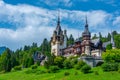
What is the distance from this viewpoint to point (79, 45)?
102 meters

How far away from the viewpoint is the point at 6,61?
10206 cm

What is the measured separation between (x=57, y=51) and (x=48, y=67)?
26.7 metres

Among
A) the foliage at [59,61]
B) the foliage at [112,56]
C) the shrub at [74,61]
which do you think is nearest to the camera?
the foliage at [112,56]

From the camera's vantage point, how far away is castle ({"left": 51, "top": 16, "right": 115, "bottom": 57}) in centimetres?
Result: 9788

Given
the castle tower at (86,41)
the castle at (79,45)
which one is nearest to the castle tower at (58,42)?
the castle at (79,45)

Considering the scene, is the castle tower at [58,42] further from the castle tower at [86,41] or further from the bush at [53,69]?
the bush at [53,69]

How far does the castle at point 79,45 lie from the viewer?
9788 cm

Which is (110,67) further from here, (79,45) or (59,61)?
(79,45)

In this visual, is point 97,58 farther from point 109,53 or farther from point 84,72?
point 84,72

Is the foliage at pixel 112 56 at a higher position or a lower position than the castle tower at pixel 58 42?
lower

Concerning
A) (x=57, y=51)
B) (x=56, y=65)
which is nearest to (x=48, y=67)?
(x=56, y=65)

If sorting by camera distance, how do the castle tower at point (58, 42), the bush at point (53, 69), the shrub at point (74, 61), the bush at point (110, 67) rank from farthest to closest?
the castle tower at point (58, 42) < the shrub at point (74, 61) < the bush at point (53, 69) < the bush at point (110, 67)

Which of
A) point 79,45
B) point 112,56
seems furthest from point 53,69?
point 79,45

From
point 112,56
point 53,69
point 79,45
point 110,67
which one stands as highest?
point 79,45
